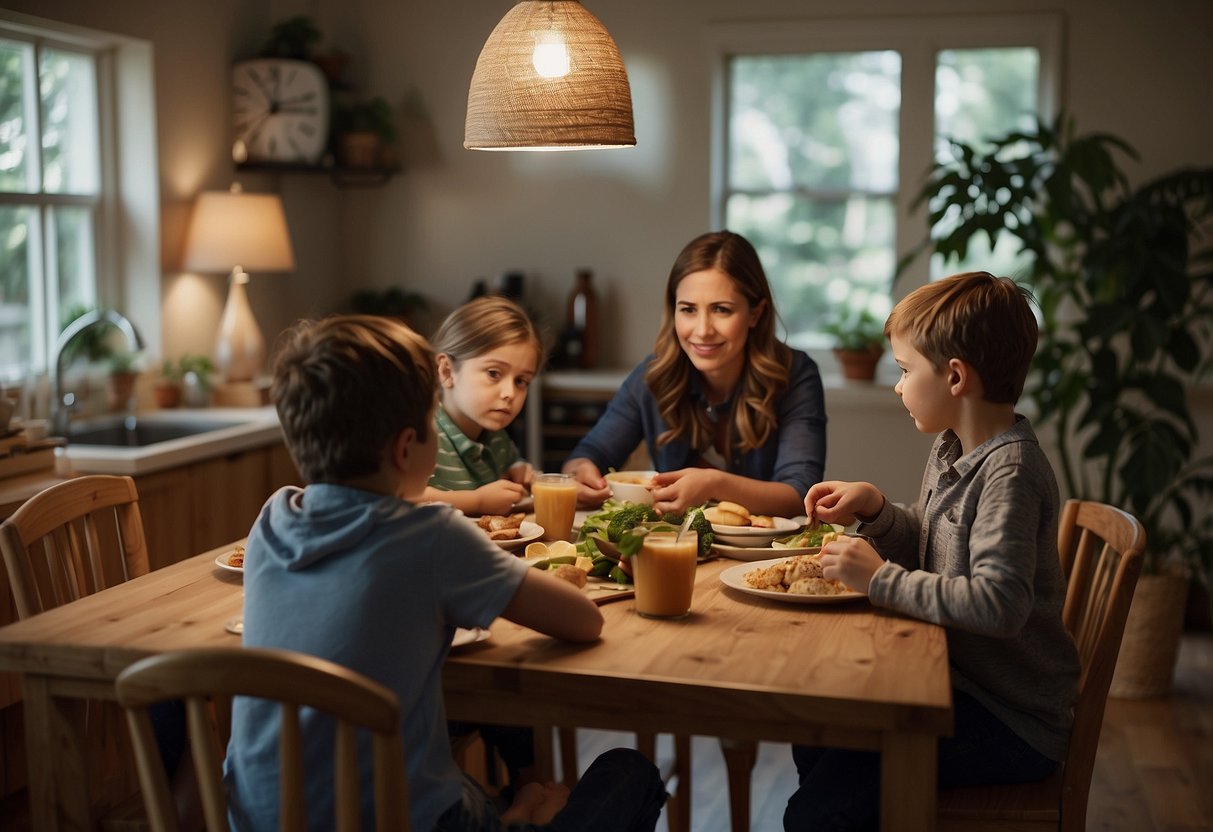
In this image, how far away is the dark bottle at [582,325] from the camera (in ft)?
16.4

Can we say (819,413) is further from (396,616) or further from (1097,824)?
(396,616)

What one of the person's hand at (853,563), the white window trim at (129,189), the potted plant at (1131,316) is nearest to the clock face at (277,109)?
the white window trim at (129,189)

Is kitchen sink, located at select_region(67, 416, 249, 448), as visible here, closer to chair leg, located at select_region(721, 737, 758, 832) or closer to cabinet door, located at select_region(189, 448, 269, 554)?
cabinet door, located at select_region(189, 448, 269, 554)

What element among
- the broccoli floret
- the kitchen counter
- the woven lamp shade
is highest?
the woven lamp shade

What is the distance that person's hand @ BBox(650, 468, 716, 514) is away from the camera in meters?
2.29

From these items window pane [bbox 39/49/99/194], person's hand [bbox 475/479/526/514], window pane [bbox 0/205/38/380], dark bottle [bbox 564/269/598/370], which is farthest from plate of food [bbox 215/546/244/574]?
dark bottle [bbox 564/269/598/370]

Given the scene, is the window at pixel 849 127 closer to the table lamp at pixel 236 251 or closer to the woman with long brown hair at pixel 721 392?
the table lamp at pixel 236 251

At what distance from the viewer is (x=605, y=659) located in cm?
153

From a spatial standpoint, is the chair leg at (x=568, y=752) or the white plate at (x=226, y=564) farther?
the chair leg at (x=568, y=752)

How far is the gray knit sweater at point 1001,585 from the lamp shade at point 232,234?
289 centimetres

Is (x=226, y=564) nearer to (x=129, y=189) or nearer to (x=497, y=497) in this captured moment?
(x=497, y=497)

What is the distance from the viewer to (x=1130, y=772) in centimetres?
327

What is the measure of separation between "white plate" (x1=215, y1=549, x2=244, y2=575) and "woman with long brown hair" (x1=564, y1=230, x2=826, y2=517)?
73 cm

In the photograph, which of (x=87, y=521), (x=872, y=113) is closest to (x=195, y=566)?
(x=87, y=521)
